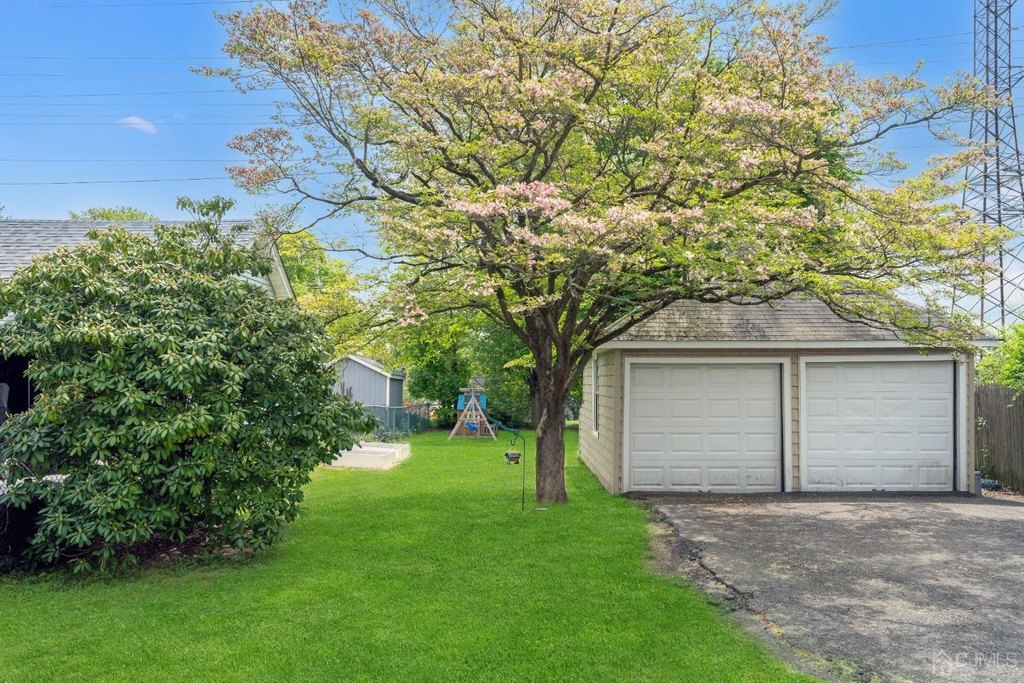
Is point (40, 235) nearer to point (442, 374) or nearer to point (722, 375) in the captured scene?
point (722, 375)

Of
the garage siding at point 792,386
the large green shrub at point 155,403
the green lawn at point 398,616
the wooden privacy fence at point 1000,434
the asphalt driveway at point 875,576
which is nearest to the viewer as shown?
the green lawn at point 398,616

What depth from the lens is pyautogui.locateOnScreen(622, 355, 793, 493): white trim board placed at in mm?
10336

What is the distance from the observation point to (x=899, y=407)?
10.4 meters

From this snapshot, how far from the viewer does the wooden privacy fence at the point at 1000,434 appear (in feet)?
35.2

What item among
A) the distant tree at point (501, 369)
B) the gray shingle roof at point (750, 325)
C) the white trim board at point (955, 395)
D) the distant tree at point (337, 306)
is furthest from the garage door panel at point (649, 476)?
the distant tree at point (501, 369)

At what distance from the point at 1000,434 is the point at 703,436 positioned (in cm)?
506

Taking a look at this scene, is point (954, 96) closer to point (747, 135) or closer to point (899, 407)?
point (747, 135)

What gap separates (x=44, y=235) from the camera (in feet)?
32.3

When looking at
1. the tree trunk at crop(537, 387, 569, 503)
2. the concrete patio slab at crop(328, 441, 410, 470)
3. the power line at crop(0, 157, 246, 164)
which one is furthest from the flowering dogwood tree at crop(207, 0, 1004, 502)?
the power line at crop(0, 157, 246, 164)

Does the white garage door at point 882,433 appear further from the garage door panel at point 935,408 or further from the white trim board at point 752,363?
the white trim board at point 752,363

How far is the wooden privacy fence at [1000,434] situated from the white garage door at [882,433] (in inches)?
49.4

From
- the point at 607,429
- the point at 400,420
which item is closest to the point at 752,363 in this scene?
the point at 607,429

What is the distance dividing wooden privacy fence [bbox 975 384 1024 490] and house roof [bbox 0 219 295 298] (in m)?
11.3

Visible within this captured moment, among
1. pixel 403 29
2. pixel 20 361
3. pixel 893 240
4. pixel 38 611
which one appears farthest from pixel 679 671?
pixel 20 361
